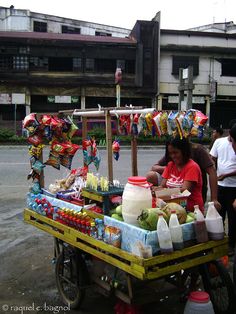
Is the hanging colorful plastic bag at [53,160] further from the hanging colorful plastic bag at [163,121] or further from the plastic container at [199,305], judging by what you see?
the plastic container at [199,305]

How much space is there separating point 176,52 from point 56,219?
100 ft

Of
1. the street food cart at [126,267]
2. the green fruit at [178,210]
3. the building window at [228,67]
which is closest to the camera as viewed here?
the street food cart at [126,267]

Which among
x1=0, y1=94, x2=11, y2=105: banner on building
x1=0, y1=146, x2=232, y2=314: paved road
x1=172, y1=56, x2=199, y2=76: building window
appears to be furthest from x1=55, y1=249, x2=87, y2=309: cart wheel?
x1=172, y1=56, x2=199, y2=76: building window

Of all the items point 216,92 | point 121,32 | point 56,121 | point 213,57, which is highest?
point 121,32

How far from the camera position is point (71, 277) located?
384 cm

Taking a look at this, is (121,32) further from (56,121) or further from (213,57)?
(56,121)

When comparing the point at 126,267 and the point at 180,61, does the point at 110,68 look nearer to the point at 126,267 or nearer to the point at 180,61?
the point at 180,61

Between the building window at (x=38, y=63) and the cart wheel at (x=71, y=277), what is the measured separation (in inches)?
1159

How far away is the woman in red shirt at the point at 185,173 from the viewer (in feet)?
12.1

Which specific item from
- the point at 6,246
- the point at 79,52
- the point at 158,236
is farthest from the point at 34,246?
the point at 79,52

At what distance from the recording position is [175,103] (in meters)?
33.2

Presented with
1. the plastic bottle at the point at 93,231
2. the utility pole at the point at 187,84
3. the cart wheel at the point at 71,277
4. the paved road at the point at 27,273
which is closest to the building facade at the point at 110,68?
the utility pole at the point at 187,84

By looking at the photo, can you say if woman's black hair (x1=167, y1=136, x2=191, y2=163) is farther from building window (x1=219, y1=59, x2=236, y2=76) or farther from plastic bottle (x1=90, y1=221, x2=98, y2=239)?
building window (x1=219, y1=59, x2=236, y2=76)

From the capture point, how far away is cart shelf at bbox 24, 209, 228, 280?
108 inches
